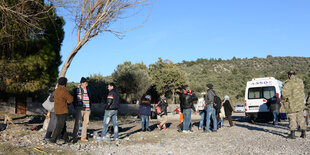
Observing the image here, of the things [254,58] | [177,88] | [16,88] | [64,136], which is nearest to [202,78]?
[177,88]

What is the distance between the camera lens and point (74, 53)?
10516mm

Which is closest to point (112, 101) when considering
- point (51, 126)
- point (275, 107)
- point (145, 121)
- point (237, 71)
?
point (51, 126)

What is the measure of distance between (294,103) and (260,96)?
803 centimetres

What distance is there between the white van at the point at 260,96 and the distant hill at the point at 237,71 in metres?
28.4

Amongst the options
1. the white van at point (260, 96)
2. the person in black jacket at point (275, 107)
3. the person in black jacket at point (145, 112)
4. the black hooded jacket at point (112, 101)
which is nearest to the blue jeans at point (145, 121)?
the person in black jacket at point (145, 112)

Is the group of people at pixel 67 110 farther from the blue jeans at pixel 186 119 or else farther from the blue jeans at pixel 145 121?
the blue jeans at pixel 186 119

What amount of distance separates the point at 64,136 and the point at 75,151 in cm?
136

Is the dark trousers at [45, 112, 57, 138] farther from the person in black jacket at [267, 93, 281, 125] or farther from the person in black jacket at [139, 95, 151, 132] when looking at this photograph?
the person in black jacket at [267, 93, 281, 125]

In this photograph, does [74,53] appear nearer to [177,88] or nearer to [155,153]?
[155,153]

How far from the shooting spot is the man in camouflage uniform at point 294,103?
8680 mm

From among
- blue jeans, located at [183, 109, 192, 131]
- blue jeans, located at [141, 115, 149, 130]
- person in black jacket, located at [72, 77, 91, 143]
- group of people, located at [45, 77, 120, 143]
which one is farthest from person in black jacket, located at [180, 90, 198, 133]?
person in black jacket, located at [72, 77, 91, 143]

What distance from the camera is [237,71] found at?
242 ft

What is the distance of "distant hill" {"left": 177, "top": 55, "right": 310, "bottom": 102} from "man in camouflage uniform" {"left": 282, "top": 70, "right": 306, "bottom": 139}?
36447mm

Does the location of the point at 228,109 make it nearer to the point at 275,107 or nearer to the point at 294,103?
the point at 275,107
